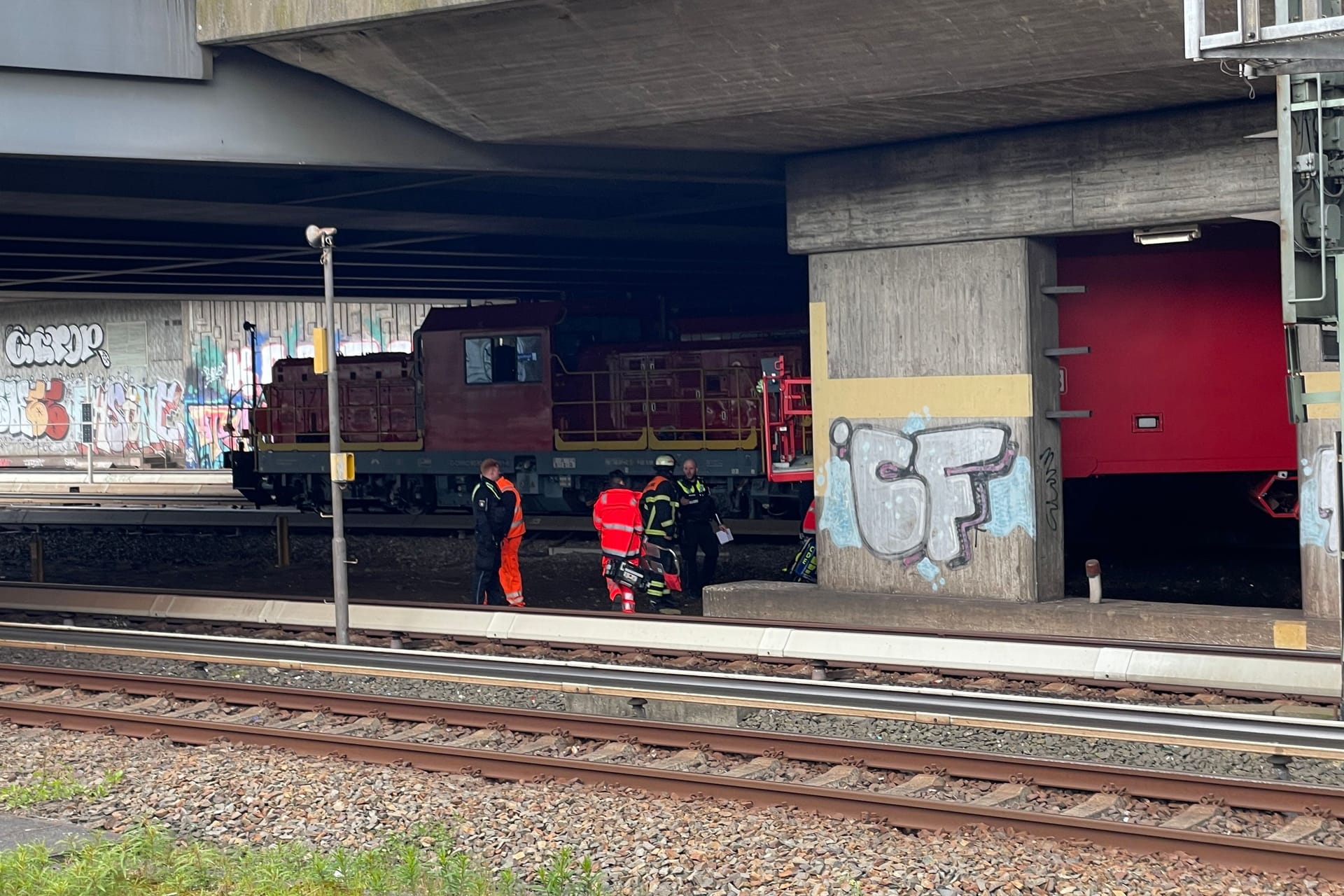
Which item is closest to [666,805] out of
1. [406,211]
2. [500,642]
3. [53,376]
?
[500,642]

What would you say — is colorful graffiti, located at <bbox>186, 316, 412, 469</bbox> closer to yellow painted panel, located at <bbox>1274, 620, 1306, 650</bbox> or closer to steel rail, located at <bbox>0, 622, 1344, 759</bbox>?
steel rail, located at <bbox>0, 622, 1344, 759</bbox>

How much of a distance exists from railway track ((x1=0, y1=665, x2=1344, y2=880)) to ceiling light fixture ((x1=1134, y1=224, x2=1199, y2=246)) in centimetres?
644

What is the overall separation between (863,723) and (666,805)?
238 cm

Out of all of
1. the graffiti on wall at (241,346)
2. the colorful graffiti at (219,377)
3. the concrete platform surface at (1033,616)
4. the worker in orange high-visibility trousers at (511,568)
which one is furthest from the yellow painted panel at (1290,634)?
the colorful graffiti at (219,377)

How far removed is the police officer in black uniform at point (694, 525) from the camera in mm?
17219

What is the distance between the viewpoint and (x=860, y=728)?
1015 centimetres

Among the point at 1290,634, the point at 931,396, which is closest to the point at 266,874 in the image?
the point at 1290,634

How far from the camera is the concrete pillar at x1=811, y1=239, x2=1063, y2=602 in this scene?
13977 mm

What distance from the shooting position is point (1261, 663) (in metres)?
11.0

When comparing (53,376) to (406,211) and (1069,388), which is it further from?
(1069,388)

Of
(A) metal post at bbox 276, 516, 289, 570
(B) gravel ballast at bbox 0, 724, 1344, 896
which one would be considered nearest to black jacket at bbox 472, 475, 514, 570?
(B) gravel ballast at bbox 0, 724, 1344, 896

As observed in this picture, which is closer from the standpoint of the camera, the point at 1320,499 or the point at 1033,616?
the point at 1320,499

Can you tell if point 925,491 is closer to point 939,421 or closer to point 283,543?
point 939,421

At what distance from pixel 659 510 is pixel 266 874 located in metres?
8.70
